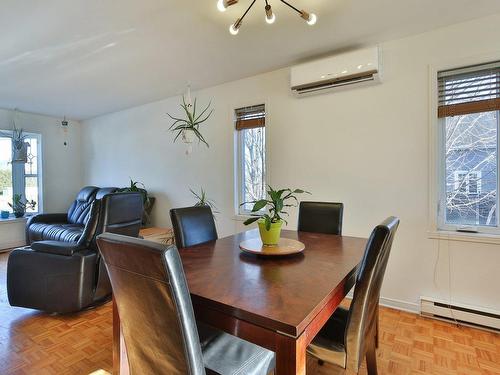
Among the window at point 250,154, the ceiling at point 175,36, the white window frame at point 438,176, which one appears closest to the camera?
the ceiling at point 175,36

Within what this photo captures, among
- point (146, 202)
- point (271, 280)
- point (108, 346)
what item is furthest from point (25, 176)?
point (271, 280)

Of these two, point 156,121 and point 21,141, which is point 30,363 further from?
point 21,141

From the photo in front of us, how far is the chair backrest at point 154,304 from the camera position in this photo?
30.7 inches

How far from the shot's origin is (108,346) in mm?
1936

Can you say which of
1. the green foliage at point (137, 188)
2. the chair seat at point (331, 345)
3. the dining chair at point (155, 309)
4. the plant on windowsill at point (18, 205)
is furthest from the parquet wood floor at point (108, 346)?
the plant on windowsill at point (18, 205)

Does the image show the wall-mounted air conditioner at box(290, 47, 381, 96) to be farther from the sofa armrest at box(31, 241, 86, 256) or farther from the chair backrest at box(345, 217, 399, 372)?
the sofa armrest at box(31, 241, 86, 256)

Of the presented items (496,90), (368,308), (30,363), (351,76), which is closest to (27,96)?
(30,363)

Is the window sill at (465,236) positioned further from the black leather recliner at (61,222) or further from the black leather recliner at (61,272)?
the black leather recliner at (61,222)

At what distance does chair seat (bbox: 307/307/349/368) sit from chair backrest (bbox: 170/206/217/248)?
98cm

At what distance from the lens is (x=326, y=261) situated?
1421 millimetres

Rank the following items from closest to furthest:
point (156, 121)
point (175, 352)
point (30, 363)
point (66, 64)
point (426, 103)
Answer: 1. point (175, 352)
2. point (30, 363)
3. point (426, 103)
4. point (66, 64)
5. point (156, 121)

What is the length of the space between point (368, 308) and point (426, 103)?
6.34ft

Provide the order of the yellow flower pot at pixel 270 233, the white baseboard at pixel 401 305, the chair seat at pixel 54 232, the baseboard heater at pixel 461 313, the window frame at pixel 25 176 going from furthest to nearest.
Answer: the window frame at pixel 25 176, the chair seat at pixel 54 232, the white baseboard at pixel 401 305, the baseboard heater at pixel 461 313, the yellow flower pot at pixel 270 233

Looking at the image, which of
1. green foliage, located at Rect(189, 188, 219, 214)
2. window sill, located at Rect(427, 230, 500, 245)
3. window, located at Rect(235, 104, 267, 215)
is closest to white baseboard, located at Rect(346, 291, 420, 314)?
window sill, located at Rect(427, 230, 500, 245)
